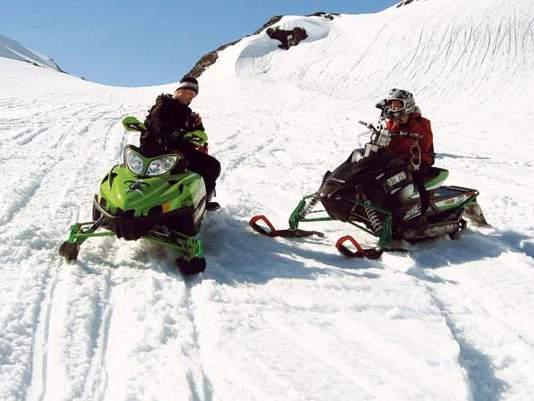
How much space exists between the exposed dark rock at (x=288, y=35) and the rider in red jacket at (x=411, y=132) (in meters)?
32.0

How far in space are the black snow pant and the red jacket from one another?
1.84 m

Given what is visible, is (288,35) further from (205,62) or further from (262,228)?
(262,228)

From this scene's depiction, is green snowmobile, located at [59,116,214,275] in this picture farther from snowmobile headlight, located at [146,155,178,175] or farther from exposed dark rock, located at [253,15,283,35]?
exposed dark rock, located at [253,15,283,35]

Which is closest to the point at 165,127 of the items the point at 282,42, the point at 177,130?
the point at 177,130

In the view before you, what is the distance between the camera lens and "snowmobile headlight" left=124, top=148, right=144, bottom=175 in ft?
14.7

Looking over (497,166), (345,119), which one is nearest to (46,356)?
(497,166)

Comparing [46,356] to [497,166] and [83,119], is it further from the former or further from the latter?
[83,119]

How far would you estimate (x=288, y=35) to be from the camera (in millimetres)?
37875

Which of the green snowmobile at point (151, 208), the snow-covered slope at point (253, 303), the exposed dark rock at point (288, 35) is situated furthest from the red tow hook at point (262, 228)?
the exposed dark rock at point (288, 35)

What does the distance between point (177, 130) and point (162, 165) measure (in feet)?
1.56

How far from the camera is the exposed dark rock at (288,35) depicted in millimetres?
36866

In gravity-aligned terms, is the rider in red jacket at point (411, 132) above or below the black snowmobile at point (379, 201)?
above

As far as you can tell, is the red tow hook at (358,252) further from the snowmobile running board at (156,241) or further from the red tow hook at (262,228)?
the snowmobile running board at (156,241)

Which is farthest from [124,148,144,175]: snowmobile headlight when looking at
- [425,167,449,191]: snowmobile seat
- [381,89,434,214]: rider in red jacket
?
[425,167,449,191]: snowmobile seat
